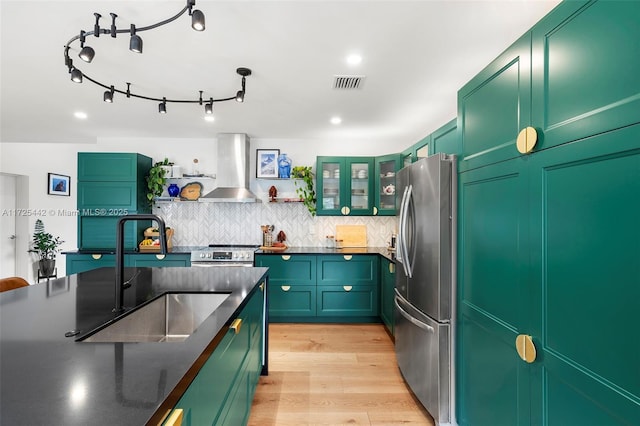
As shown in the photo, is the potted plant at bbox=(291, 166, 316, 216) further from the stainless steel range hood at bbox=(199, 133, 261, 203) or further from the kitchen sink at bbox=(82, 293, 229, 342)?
the kitchen sink at bbox=(82, 293, 229, 342)

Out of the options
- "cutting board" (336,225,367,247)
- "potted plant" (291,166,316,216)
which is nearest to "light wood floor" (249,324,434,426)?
"cutting board" (336,225,367,247)


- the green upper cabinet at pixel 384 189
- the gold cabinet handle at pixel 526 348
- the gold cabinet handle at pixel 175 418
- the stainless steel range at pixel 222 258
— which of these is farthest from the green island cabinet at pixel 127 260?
the gold cabinet handle at pixel 526 348

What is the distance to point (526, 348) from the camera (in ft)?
4.04

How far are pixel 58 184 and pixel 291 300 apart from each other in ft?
14.1

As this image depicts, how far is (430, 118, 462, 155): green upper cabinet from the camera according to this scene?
2184mm

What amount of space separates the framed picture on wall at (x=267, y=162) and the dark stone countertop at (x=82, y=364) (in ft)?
10.2

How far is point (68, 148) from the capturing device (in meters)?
4.94

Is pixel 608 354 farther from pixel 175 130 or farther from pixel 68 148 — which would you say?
pixel 68 148

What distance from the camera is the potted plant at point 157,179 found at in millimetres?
4242

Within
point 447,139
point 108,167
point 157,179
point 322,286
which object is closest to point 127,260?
point 157,179

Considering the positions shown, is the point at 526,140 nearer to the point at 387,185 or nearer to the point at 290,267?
the point at 387,185

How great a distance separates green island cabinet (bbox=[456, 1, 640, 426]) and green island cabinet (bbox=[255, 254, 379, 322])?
2.21 m

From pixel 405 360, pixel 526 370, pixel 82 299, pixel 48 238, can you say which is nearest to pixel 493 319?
pixel 526 370

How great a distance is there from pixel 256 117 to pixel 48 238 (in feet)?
12.9
